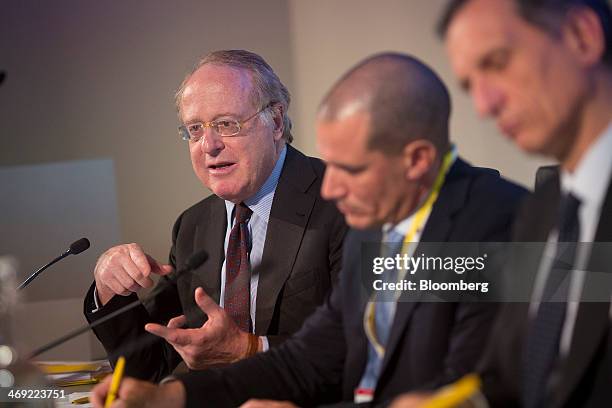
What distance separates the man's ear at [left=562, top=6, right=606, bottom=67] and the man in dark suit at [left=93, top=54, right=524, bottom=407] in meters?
0.32

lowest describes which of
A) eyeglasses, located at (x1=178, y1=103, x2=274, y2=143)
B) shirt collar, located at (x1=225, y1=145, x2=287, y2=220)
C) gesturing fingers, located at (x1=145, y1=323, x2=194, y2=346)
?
gesturing fingers, located at (x1=145, y1=323, x2=194, y2=346)

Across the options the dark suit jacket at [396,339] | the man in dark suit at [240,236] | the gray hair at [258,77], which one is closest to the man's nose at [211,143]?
the man in dark suit at [240,236]

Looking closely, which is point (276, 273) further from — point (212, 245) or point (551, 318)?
point (551, 318)

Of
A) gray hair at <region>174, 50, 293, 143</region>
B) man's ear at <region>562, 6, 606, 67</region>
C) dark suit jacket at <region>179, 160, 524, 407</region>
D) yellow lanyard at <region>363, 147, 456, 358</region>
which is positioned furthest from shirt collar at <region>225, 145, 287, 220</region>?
man's ear at <region>562, 6, 606, 67</region>

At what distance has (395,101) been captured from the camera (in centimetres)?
143

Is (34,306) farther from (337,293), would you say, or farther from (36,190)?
(337,293)

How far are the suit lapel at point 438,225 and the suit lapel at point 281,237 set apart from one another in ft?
2.82

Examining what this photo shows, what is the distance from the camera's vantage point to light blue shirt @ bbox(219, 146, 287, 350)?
2.42 meters

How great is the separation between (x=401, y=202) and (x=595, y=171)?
40cm

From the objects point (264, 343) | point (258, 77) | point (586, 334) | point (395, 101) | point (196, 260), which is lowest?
point (264, 343)

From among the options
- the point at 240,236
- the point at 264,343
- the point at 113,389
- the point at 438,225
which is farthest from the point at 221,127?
the point at 438,225

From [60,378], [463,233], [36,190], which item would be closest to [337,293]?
[463,233]

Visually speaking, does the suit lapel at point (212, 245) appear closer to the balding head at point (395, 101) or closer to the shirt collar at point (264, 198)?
the shirt collar at point (264, 198)

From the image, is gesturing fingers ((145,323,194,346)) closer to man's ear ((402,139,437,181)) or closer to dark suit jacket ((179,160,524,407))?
dark suit jacket ((179,160,524,407))
